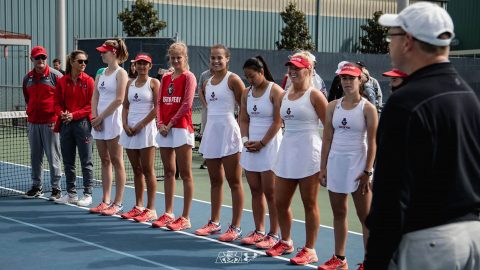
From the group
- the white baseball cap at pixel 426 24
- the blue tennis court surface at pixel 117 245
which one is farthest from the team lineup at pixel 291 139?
the blue tennis court surface at pixel 117 245

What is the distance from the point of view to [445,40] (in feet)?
9.01

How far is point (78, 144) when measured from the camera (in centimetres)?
930

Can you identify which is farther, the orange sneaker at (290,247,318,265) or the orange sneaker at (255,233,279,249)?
the orange sneaker at (255,233,279,249)

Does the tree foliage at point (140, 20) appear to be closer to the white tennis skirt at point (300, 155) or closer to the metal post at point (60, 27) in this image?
the metal post at point (60, 27)

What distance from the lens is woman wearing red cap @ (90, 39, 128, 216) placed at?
28.8 feet

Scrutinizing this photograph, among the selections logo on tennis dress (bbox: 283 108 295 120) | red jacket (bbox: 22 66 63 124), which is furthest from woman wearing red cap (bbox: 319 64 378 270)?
red jacket (bbox: 22 66 63 124)

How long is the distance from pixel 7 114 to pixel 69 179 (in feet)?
8.17

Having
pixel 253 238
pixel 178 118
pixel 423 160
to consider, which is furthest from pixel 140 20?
pixel 423 160

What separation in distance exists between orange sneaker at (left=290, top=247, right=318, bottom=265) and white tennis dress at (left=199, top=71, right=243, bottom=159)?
4.46 ft

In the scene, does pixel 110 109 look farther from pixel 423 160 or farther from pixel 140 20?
pixel 140 20

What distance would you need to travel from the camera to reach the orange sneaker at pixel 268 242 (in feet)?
23.6

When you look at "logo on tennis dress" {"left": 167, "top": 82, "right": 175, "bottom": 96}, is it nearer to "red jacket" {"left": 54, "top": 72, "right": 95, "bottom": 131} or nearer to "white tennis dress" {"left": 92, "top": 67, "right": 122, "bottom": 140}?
"white tennis dress" {"left": 92, "top": 67, "right": 122, "bottom": 140}

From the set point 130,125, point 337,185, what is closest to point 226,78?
point 130,125

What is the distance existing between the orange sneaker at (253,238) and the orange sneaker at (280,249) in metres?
0.35
